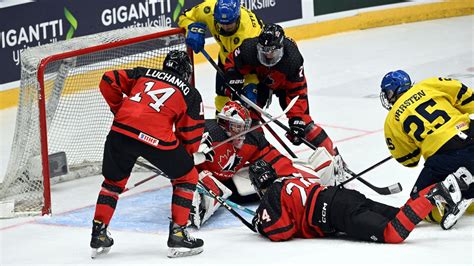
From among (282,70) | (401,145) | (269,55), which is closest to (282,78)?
(282,70)

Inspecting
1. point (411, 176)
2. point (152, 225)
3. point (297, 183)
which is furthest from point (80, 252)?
point (411, 176)

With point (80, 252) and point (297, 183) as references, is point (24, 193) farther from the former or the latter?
point (297, 183)

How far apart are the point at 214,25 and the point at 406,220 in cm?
239

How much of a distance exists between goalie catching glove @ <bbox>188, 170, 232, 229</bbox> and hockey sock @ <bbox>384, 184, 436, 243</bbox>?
107cm

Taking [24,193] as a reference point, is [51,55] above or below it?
above

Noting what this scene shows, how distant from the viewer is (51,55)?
22.6 feet

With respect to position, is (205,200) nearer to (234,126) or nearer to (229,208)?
(229,208)

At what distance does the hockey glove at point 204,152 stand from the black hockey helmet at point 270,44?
65 centimetres

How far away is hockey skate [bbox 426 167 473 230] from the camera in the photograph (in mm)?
5816

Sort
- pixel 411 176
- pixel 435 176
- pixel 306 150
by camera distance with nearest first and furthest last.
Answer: pixel 435 176 < pixel 411 176 < pixel 306 150

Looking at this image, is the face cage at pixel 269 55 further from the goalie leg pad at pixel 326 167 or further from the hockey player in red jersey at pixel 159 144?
the hockey player in red jersey at pixel 159 144

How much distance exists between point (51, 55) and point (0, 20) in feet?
7.29

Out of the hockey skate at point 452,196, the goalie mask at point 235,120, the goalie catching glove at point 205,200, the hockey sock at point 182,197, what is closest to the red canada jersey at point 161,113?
the hockey sock at point 182,197

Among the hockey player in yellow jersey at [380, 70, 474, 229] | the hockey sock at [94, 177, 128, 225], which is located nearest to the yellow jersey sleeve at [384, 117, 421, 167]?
the hockey player in yellow jersey at [380, 70, 474, 229]
